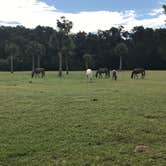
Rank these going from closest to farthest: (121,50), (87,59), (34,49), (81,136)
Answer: (81,136) < (34,49) < (87,59) < (121,50)

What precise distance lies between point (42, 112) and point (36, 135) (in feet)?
14.6

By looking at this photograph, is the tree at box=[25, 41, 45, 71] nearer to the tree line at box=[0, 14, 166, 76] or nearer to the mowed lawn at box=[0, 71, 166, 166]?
the tree line at box=[0, 14, 166, 76]

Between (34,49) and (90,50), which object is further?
(90,50)

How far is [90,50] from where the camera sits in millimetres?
124188

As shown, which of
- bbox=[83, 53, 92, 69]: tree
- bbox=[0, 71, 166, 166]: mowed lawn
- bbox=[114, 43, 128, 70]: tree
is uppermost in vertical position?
bbox=[114, 43, 128, 70]: tree

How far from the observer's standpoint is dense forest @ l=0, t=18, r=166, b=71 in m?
112

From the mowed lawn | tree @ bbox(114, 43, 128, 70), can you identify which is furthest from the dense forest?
the mowed lawn

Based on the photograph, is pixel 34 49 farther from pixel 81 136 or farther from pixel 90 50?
pixel 81 136

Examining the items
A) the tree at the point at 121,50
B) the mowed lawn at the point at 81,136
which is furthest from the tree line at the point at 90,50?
the mowed lawn at the point at 81,136

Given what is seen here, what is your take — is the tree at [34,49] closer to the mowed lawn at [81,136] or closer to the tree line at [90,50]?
the tree line at [90,50]

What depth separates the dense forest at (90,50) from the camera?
4392 inches

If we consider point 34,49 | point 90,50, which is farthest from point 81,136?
point 90,50

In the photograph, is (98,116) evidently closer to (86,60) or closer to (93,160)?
(93,160)

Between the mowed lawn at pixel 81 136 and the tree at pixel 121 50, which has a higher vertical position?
the tree at pixel 121 50
